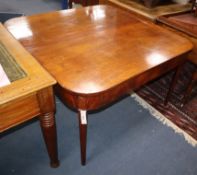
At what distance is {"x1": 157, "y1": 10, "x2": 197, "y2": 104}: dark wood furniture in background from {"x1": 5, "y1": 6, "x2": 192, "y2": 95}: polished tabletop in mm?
227

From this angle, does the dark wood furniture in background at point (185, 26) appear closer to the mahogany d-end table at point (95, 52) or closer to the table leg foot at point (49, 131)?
the mahogany d-end table at point (95, 52)

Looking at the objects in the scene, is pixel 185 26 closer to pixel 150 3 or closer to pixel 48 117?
pixel 150 3

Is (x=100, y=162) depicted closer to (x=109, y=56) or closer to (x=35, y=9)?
(x=109, y=56)

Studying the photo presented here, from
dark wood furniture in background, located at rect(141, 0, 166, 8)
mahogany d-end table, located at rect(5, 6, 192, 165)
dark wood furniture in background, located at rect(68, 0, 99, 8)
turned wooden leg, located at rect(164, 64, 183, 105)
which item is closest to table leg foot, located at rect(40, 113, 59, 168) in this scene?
mahogany d-end table, located at rect(5, 6, 192, 165)

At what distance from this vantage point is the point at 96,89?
31.7 inches

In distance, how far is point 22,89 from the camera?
0.69m

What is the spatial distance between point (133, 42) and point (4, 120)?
2.58ft

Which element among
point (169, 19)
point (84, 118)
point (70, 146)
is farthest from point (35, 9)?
point (84, 118)

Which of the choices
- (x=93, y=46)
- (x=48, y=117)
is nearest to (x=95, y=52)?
(x=93, y=46)

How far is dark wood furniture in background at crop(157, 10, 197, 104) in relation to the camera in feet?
4.56

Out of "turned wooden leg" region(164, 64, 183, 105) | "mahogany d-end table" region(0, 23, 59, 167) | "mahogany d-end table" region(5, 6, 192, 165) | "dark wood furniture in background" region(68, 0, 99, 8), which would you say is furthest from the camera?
"dark wood furniture in background" region(68, 0, 99, 8)

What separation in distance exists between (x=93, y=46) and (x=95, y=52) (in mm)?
62

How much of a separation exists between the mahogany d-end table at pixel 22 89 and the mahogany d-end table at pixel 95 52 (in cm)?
9

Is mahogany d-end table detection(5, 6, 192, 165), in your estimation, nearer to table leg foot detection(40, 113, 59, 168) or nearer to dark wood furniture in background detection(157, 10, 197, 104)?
table leg foot detection(40, 113, 59, 168)
